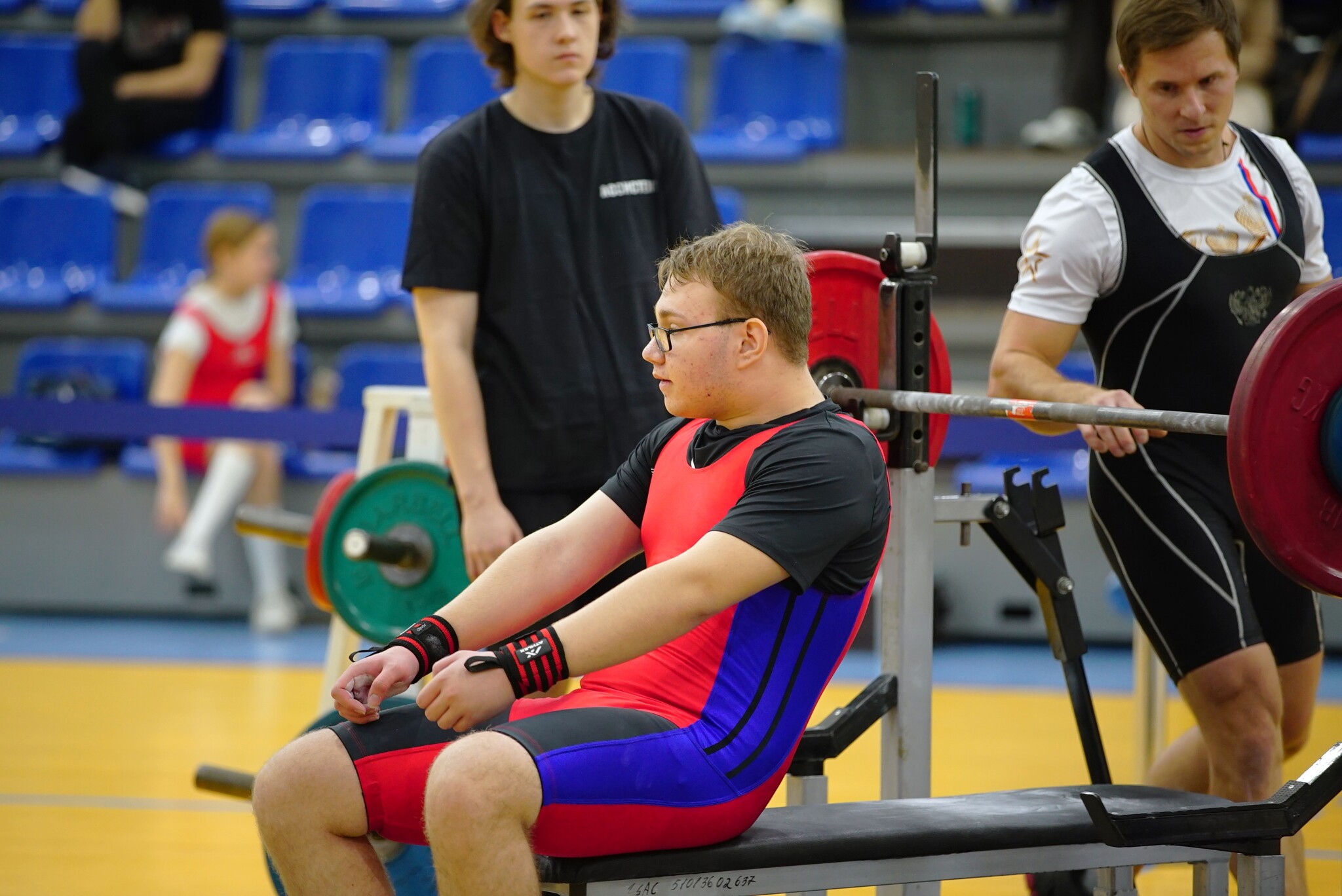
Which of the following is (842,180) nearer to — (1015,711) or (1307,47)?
(1307,47)

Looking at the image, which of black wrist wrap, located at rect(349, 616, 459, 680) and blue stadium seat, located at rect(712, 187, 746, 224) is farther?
blue stadium seat, located at rect(712, 187, 746, 224)

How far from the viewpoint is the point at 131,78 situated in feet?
23.5

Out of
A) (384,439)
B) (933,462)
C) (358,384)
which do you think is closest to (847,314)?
(933,462)

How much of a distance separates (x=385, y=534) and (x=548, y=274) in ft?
2.51

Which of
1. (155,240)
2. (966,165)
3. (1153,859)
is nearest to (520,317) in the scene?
(1153,859)

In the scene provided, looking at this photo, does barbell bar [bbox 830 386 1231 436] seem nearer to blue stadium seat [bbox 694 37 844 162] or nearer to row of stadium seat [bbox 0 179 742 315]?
row of stadium seat [bbox 0 179 742 315]

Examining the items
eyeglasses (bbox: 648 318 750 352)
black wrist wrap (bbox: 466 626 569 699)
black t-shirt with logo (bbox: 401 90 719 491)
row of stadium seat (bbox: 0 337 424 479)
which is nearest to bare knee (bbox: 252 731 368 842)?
black wrist wrap (bbox: 466 626 569 699)

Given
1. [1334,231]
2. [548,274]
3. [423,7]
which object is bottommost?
[548,274]

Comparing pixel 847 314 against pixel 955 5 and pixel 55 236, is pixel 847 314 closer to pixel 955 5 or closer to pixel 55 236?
pixel 955 5

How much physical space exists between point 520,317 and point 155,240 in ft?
16.2

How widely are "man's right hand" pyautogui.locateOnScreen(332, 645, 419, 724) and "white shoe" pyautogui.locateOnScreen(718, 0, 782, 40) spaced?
5.28m

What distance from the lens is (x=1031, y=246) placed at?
2.43m

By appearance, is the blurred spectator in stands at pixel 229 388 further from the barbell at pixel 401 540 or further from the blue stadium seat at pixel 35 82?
the barbell at pixel 401 540

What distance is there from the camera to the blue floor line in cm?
513
